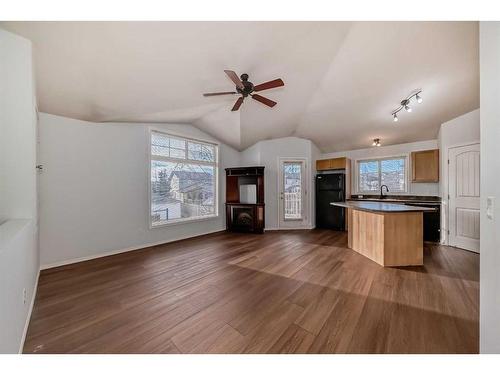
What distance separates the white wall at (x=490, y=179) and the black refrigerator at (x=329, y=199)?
4236 millimetres

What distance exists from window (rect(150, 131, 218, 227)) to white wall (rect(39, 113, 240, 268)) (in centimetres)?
23

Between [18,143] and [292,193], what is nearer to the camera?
[18,143]

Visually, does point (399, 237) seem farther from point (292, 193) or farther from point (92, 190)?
point (92, 190)

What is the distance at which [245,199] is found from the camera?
566 cm

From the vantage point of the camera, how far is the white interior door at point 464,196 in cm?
341

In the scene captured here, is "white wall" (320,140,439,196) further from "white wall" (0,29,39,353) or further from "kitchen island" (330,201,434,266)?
"white wall" (0,29,39,353)

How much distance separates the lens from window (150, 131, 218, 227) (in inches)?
160

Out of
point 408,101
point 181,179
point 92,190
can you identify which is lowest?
point 92,190

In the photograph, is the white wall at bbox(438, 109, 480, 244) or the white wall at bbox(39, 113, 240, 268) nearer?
the white wall at bbox(39, 113, 240, 268)

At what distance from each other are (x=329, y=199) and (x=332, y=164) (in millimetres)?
982

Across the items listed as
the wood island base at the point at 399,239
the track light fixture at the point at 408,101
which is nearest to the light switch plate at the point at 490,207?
the wood island base at the point at 399,239

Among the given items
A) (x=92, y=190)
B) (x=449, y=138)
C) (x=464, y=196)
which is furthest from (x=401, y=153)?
(x=92, y=190)

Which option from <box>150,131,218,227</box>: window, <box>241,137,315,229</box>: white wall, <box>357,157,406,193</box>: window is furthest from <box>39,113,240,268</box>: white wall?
<box>357,157,406,193</box>: window

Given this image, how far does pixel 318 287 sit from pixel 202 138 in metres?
3.99
